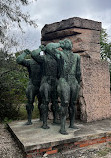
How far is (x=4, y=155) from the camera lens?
319cm

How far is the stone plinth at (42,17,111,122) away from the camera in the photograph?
493cm

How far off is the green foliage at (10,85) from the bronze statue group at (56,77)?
193 centimetres

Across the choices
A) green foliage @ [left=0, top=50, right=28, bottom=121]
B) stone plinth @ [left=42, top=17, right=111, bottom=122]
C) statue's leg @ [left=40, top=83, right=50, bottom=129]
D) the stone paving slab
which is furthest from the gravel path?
green foliage @ [left=0, top=50, right=28, bottom=121]

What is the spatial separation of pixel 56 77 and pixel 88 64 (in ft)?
4.23

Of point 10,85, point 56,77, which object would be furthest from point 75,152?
point 10,85

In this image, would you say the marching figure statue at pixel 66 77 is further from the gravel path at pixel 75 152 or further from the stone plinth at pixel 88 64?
the stone plinth at pixel 88 64

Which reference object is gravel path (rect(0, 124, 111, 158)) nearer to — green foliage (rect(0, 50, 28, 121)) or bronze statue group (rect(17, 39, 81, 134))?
bronze statue group (rect(17, 39, 81, 134))

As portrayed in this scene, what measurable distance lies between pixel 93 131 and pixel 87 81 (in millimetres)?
1593

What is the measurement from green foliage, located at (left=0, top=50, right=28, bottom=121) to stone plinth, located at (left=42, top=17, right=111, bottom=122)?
4.97 ft

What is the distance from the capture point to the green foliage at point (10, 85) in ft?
20.2

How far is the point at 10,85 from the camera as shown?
6.22 m

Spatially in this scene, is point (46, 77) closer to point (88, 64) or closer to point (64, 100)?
point (64, 100)

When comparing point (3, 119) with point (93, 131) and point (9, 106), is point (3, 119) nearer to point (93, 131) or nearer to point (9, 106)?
point (9, 106)

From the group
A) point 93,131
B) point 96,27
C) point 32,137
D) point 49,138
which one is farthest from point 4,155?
point 96,27
